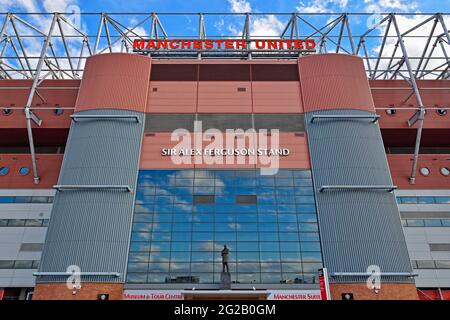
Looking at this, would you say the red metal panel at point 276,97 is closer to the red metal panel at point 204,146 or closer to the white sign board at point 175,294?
the red metal panel at point 204,146

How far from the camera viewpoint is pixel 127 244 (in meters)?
35.4

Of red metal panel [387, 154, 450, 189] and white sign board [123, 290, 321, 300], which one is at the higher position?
red metal panel [387, 154, 450, 189]

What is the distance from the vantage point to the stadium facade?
3409 centimetres

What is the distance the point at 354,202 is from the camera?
121 ft

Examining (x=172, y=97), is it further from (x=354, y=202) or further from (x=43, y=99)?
(x=354, y=202)

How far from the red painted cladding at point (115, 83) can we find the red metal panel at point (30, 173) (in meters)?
8.62

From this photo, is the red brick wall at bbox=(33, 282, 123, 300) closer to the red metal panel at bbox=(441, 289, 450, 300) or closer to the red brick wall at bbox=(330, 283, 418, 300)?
the red brick wall at bbox=(330, 283, 418, 300)

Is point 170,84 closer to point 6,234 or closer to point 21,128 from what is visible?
point 21,128

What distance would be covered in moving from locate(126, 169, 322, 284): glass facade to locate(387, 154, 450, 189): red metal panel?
14.2 metres

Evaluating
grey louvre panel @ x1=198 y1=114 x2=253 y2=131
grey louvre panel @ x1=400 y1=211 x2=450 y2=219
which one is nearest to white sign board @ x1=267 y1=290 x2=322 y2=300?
grey louvre panel @ x1=400 y1=211 x2=450 y2=219

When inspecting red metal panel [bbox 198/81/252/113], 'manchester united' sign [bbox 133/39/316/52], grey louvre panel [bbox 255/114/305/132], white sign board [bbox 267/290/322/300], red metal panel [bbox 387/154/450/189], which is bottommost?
white sign board [bbox 267/290/322/300]

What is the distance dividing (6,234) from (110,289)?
59.2 ft

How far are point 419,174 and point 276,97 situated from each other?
22150 millimetres
